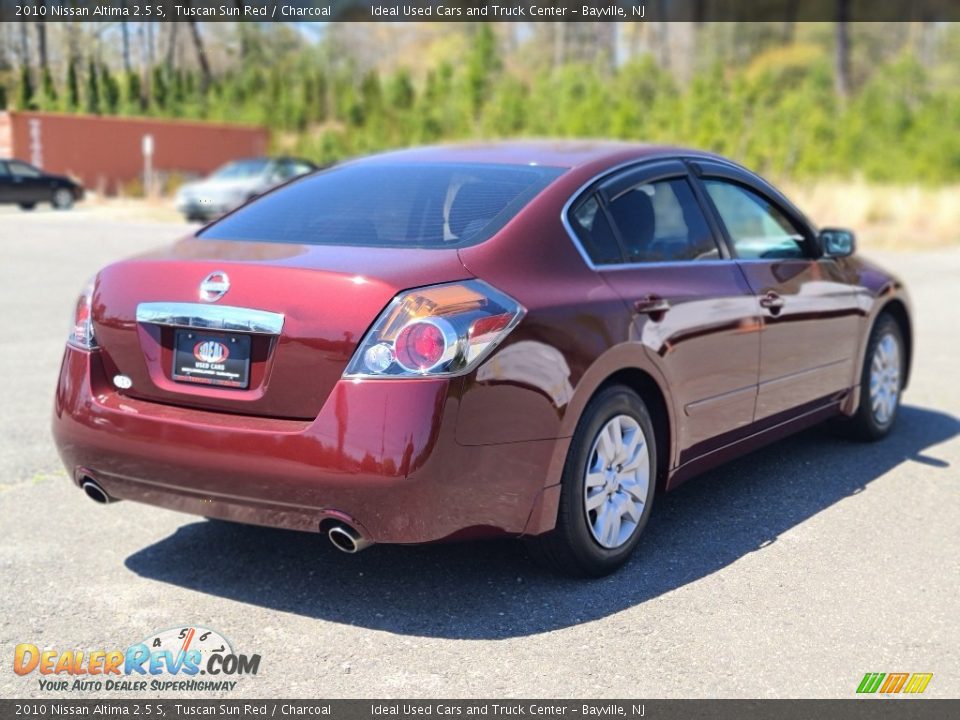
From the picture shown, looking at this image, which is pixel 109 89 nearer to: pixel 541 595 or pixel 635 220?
pixel 635 220

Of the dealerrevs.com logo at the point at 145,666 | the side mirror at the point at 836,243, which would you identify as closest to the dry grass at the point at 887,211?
the side mirror at the point at 836,243

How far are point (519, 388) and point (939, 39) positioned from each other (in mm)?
84651

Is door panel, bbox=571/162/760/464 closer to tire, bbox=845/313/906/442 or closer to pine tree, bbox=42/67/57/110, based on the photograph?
tire, bbox=845/313/906/442

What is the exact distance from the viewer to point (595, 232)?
437 centimetres

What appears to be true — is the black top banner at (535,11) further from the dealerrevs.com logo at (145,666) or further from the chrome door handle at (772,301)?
the dealerrevs.com logo at (145,666)

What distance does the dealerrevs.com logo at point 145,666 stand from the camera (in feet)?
11.0

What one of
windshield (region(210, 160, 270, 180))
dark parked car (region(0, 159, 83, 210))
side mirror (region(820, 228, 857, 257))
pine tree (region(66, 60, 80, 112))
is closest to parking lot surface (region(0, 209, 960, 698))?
side mirror (region(820, 228, 857, 257))

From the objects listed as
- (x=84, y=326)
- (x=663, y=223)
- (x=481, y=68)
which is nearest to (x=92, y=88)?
(x=84, y=326)

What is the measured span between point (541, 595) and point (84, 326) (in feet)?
6.18

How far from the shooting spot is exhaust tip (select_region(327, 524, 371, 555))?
3645mm

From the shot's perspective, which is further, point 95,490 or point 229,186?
point 229,186

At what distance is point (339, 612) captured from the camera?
3922mm
